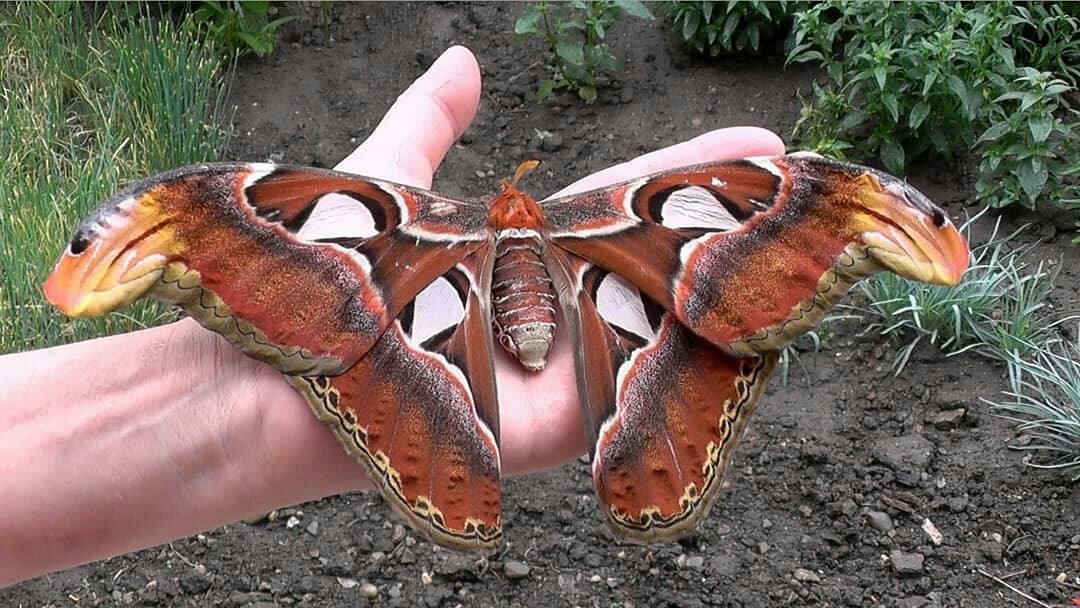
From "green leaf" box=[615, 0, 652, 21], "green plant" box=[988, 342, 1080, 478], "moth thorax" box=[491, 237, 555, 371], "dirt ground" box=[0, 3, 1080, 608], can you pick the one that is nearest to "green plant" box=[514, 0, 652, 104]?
"green leaf" box=[615, 0, 652, 21]

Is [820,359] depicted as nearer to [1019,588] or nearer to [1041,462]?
[1041,462]

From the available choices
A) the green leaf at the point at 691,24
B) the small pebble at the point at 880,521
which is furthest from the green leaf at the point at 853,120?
the small pebble at the point at 880,521

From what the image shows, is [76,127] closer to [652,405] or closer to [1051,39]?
[652,405]

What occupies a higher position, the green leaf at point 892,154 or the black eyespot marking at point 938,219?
the black eyespot marking at point 938,219

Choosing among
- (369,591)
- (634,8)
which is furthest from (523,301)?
(634,8)

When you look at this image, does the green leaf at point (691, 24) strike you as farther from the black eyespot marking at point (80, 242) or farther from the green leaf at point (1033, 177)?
the black eyespot marking at point (80, 242)

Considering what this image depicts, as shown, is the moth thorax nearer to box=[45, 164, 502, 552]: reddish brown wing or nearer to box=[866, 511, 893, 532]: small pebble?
box=[45, 164, 502, 552]: reddish brown wing
